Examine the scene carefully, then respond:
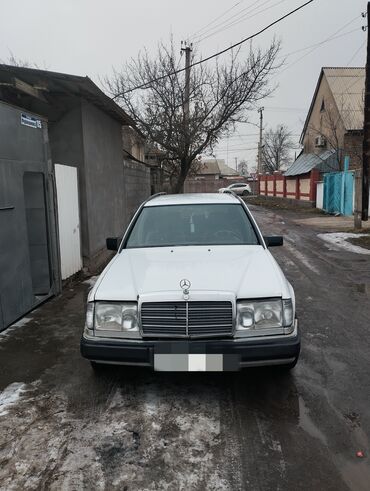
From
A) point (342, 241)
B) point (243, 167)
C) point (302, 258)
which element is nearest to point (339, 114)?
point (342, 241)

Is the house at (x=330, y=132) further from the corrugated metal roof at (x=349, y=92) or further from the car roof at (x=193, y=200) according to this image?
the car roof at (x=193, y=200)

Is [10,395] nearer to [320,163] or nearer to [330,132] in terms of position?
[320,163]

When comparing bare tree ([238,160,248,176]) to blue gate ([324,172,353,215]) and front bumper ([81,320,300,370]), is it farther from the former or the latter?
front bumper ([81,320,300,370])

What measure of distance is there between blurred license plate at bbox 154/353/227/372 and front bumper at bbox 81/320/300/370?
22mm

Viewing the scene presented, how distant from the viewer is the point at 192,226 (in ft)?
16.3

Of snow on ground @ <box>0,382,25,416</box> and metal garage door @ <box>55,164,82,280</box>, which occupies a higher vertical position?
metal garage door @ <box>55,164,82,280</box>

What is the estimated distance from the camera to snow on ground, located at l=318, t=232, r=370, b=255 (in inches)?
439

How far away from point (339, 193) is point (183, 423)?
20.4 metres

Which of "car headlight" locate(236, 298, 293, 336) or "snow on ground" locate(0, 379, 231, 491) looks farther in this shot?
"car headlight" locate(236, 298, 293, 336)

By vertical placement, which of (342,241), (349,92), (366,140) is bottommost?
(342,241)

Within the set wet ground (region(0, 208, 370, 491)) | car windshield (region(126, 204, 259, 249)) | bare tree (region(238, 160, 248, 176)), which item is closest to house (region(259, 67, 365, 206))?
car windshield (region(126, 204, 259, 249))

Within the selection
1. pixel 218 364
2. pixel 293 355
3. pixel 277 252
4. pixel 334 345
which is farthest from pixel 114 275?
pixel 277 252

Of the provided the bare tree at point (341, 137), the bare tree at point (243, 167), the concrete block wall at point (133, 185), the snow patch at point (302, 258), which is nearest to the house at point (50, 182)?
the concrete block wall at point (133, 185)

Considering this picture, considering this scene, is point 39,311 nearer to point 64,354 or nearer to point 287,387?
point 64,354
